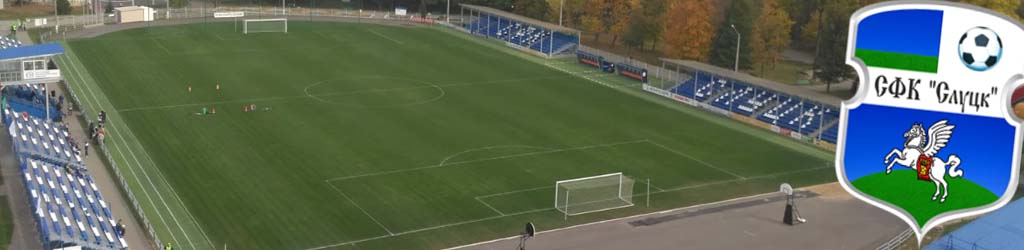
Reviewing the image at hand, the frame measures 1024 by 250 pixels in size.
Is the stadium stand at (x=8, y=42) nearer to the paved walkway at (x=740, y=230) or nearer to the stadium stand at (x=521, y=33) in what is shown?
the stadium stand at (x=521, y=33)

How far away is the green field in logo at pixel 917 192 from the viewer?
30109mm

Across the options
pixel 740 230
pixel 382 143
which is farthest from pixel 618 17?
pixel 740 230

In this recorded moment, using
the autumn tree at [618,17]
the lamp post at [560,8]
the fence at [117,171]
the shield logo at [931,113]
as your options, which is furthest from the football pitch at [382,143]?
the shield logo at [931,113]

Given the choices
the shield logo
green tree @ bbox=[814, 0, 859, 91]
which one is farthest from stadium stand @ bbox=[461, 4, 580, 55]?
the shield logo

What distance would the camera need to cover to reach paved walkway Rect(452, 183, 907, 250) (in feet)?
177

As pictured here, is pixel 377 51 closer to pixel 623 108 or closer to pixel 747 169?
pixel 623 108

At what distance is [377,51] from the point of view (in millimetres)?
106875

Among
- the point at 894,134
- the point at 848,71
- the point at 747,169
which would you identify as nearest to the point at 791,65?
the point at 848,71

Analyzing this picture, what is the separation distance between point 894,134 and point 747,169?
124 feet

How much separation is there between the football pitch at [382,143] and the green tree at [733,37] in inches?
455

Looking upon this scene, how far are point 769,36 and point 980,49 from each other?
79.4 meters

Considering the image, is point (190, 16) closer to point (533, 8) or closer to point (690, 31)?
point (533, 8)

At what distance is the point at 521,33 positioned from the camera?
373 ft

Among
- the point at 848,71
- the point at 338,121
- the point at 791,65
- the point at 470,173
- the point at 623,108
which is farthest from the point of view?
the point at 791,65
